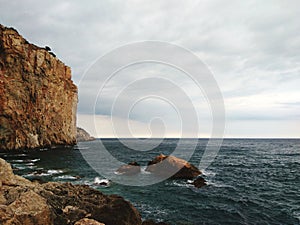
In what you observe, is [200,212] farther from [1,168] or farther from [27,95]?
[27,95]

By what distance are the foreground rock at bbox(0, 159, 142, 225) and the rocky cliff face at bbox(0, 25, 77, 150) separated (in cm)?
4825

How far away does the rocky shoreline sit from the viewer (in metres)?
10.0

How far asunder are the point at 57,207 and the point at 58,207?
0.30 ft

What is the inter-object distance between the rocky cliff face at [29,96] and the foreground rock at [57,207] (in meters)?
48.2

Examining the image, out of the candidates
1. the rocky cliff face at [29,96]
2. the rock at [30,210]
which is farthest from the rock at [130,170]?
the rocky cliff face at [29,96]

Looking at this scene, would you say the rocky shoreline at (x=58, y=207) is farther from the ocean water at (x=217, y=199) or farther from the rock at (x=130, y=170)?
the rock at (x=130, y=170)

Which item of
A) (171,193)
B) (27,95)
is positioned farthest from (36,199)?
(27,95)

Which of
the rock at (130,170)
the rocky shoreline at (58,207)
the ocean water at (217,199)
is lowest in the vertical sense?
the ocean water at (217,199)

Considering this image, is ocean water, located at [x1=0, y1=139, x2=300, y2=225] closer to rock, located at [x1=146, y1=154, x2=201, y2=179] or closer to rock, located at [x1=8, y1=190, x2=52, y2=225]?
rock, located at [x1=146, y1=154, x2=201, y2=179]

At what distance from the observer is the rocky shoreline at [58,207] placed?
32.8ft

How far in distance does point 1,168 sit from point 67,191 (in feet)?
16.4

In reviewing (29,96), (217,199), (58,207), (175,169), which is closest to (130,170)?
(175,169)

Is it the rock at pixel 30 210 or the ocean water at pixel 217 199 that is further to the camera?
the ocean water at pixel 217 199

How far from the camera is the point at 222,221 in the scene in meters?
17.1
